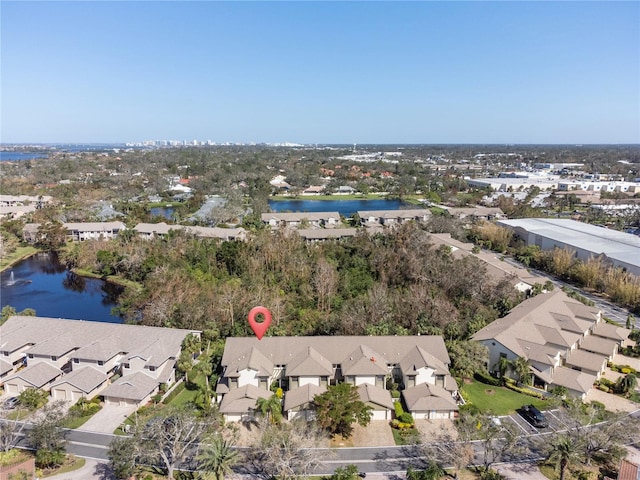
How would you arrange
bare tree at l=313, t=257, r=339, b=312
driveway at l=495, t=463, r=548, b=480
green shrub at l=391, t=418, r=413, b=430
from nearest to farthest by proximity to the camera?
driveway at l=495, t=463, r=548, b=480, green shrub at l=391, t=418, r=413, b=430, bare tree at l=313, t=257, r=339, b=312

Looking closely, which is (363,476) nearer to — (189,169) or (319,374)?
(319,374)

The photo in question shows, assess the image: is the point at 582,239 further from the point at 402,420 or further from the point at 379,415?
the point at 379,415

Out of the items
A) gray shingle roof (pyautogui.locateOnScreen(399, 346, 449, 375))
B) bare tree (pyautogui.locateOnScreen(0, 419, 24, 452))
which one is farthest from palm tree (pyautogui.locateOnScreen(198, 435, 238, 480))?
gray shingle roof (pyautogui.locateOnScreen(399, 346, 449, 375))

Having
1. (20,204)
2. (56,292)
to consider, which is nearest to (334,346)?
(56,292)

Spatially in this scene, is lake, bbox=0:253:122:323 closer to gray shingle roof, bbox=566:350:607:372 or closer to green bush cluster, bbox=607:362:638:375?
gray shingle roof, bbox=566:350:607:372

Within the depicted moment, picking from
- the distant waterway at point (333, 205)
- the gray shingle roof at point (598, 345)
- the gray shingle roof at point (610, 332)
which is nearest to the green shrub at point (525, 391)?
the gray shingle roof at point (598, 345)

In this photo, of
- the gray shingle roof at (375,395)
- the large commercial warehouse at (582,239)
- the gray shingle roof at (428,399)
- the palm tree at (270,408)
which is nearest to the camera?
the palm tree at (270,408)

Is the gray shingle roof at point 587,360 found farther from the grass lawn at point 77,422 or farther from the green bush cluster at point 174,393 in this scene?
the grass lawn at point 77,422
